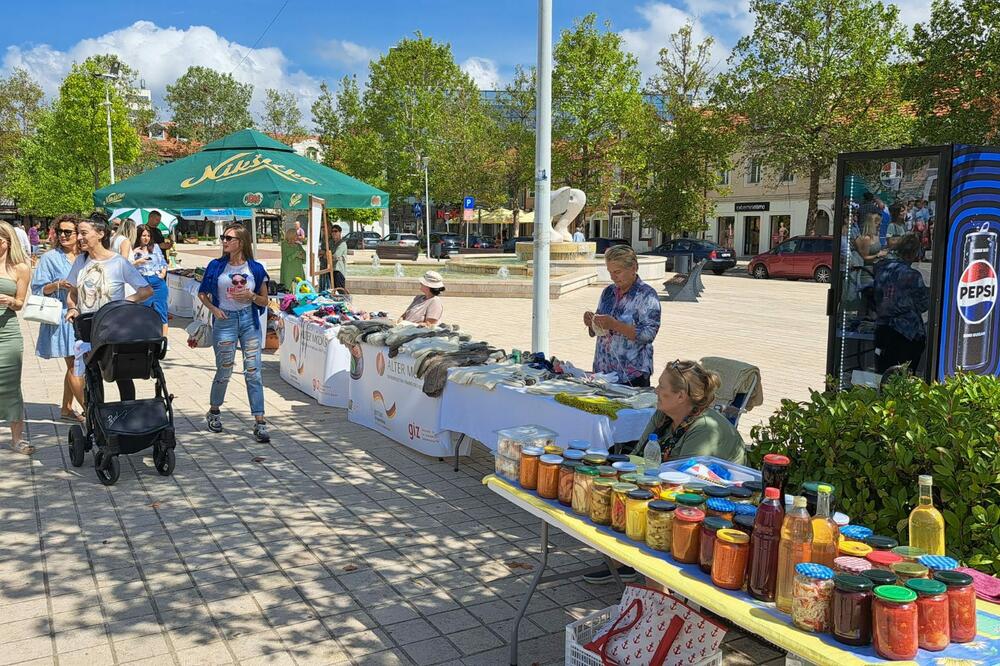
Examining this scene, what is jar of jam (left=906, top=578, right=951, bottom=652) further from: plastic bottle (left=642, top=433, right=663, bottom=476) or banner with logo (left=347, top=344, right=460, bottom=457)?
banner with logo (left=347, top=344, right=460, bottom=457)

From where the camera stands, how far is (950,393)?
3316 millimetres

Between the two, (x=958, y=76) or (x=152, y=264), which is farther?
(x=958, y=76)

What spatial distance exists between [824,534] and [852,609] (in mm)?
272

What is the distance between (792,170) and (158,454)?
110 ft

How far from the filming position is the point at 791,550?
88.9 inches

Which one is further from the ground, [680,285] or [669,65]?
[669,65]

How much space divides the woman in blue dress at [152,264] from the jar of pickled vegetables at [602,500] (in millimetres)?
8756

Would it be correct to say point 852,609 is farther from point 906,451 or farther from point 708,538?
point 906,451

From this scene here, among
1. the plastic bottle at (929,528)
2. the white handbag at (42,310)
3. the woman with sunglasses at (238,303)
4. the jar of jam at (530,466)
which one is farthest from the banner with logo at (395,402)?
the plastic bottle at (929,528)

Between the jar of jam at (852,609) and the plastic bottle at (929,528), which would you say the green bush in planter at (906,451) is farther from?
the jar of jam at (852,609)

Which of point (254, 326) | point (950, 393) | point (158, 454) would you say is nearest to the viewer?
point (950, 393)

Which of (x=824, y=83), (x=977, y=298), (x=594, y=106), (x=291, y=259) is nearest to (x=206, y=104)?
(x=594, y=106)

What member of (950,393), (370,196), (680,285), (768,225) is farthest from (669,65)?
(950,393)

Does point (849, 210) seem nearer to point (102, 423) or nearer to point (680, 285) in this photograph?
point (102, 423)
